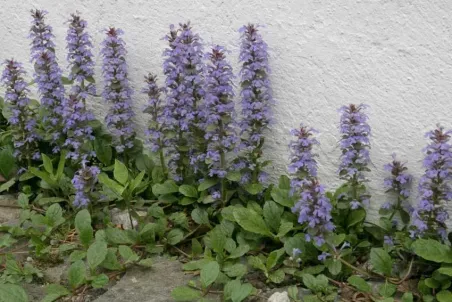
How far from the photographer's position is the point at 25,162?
504 cm

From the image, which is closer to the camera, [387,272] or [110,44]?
[387,272]

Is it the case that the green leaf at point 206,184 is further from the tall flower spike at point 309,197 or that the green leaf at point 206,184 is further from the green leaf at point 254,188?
the tall flower spike at point 309,197

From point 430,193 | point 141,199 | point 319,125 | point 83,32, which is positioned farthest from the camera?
point 83,32

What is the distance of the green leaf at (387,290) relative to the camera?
3658mm

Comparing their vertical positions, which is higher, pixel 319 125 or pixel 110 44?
pixel 110 44

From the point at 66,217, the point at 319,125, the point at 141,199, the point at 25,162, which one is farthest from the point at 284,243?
the point at 25,162

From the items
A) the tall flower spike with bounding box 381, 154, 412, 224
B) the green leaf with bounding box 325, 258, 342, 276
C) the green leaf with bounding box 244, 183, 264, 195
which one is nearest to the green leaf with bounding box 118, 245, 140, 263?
the green leaf with bounding box 244, 183, 264, 195

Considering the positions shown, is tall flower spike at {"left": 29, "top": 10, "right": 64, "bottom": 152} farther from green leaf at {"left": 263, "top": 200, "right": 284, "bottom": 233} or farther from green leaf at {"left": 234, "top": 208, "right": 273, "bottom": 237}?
green leaf at {"left": 263, "top": 200, "right": 284, "bottom": 233}

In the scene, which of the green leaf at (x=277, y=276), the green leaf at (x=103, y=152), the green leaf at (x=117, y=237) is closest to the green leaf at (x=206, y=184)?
the green leaf at (x=117, y=237)

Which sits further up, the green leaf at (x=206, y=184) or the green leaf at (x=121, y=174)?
the green leaf at (x=121, y=174)

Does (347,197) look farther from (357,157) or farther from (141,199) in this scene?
(141,199)

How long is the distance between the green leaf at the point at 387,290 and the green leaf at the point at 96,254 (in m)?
1.46

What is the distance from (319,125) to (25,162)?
6.90 feet

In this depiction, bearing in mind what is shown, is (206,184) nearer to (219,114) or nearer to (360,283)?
(219,114)
